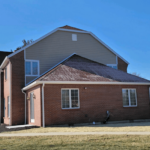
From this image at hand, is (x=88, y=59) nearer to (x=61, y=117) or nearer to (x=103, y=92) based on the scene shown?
(x=103, y=92)

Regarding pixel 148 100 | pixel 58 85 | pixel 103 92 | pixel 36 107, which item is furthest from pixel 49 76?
pixel 148 100

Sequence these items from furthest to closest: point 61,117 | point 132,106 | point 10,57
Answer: point 10,57 → point 132,106 → point 61,117

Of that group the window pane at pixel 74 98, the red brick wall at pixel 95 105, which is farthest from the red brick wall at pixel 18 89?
the window pane at pixel 74 98

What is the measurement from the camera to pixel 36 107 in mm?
15781

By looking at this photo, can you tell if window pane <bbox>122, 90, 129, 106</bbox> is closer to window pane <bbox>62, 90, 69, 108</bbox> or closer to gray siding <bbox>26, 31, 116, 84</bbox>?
window pane <bbox>62, 90, 69, 108</bbox>

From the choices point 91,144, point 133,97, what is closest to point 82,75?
point 133,97

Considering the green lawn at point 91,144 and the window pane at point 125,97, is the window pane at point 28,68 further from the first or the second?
the green lawn at point 91,144

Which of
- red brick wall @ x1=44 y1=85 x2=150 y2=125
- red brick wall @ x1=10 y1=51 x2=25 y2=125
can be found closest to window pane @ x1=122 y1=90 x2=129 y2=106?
red brick wall @ x1=44 y1=85 x2=150 y2=125

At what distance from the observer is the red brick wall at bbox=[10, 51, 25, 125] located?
18562 millimetres

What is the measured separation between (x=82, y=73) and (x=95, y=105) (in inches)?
108

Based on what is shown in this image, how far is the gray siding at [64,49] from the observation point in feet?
65.3

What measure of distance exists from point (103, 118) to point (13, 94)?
7.89 metres

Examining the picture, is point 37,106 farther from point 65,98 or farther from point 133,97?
point 133,97

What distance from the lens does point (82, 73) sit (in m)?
17.1
